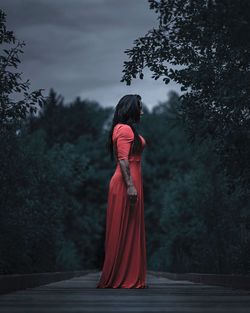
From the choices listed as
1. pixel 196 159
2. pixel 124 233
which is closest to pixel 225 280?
pixel 124 233

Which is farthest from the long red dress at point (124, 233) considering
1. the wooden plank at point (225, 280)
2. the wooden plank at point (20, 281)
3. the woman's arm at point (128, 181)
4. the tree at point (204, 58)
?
the tree at point (204, 58)

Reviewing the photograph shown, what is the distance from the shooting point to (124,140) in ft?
31.8

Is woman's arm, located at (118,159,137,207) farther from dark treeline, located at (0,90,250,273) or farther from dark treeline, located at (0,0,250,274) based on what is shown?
dark treeline, located at (0,90,250,273)

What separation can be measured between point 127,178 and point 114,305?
3.31 meters

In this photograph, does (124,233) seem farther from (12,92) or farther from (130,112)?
(12,92)

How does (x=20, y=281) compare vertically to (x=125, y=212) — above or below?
below

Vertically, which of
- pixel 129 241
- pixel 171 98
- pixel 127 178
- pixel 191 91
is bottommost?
pixel 129 241

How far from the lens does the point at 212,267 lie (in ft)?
67.8

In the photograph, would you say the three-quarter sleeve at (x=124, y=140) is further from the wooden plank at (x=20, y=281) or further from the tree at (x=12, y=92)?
the tree at (x=12, y=92)

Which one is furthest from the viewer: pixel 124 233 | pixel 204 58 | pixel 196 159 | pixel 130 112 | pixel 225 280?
pixel 196 159

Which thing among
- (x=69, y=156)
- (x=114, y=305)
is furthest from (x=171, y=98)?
(x=114, y=305)

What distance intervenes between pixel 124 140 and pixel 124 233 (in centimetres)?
113

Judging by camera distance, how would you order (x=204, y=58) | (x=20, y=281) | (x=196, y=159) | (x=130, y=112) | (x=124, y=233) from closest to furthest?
(x=130, y=112), (x=124, y=233), (x=20, y=281), (x=204, y=58), (x=196, y=159)

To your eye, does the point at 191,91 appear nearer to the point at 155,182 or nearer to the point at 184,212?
the point at 184,212
